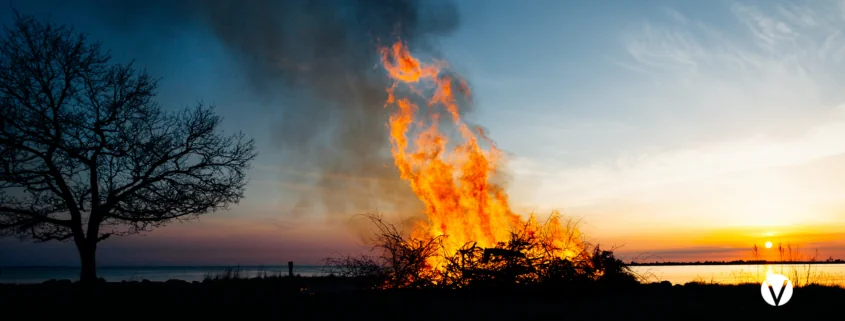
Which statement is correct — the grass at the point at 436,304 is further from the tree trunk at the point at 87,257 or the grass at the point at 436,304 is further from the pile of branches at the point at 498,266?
the tree trunk at the point at 87,257

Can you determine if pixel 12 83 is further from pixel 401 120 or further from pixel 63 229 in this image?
pixel 401 120

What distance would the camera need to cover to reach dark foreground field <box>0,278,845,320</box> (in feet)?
35.2

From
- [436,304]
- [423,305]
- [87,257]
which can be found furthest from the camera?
[87,257]

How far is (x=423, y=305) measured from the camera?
41.7 feet

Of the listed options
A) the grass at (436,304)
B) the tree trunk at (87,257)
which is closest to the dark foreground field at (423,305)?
the grass at (436,304)

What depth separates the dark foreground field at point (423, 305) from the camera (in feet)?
35.2

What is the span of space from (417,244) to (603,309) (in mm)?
6460

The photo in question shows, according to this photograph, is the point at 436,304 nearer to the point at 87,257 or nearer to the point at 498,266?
the point at 498,266

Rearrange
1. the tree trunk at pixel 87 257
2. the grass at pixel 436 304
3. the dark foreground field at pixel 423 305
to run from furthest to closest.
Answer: the tree trunk at pixel 87 257 → the grass at pixel 436 304 → the dark foreground field at pixel 423 305

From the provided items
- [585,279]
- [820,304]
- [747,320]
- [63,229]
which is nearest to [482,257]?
[585,279]

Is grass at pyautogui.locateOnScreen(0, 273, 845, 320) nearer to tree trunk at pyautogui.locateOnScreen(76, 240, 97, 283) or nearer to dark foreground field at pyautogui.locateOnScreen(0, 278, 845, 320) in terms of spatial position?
dark foreground field at pyautogui.locateOnScreen(0, 278, 845, 320)

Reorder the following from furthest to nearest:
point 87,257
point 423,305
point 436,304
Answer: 1. point 87,257
2. point 436,304
3. point 423,305

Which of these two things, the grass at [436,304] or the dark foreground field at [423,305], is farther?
the grass at [436,304]

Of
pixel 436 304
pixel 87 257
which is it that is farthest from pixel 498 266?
pixel 87 257
